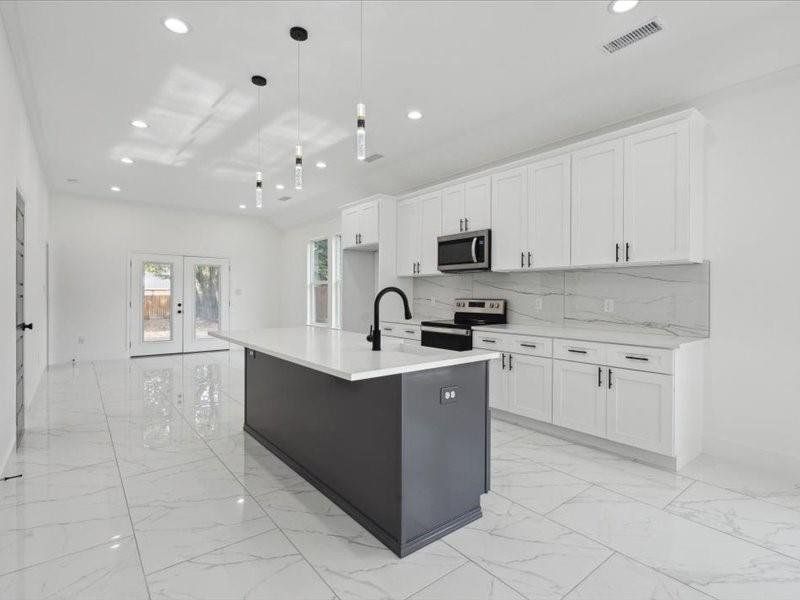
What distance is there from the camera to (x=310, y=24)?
2688mm

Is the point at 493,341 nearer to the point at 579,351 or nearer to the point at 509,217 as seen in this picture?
the point at 579,351

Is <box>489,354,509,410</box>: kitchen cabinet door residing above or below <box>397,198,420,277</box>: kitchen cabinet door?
below

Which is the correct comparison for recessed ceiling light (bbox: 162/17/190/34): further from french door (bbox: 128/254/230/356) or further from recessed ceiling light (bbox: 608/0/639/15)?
french door (bbox: 128/254/230/356)

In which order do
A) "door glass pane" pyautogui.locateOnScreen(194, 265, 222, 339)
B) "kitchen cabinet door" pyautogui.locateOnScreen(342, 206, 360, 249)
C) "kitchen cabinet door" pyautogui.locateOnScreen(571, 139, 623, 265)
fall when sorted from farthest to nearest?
"door glass pane" pyautogui.locateOnScreen(194, 265, 222, 339) < "kitchen cabinet door" pyautogui.locateOnScreen(342, 206, 360, 249) < "kitchen cabinet door" pyautogui.locateOnScreen(571, 139, 623, 265)

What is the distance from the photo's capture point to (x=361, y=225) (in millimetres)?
5887

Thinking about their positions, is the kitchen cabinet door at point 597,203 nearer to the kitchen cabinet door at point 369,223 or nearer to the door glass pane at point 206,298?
the kitchen cabinet door at point 369,223

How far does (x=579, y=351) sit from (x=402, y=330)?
2.26 m

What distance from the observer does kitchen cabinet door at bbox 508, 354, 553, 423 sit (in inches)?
140

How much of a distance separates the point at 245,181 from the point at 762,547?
663cm

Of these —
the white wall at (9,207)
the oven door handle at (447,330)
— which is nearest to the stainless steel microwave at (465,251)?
the oven door handle at (447,330)

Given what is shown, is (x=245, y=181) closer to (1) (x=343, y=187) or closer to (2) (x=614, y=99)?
(1) (x=343, y=187)

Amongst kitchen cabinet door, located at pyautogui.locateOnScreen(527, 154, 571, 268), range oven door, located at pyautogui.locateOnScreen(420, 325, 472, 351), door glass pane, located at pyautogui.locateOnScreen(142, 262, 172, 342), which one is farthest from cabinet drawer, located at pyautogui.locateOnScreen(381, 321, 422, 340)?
door glass pane, located at pyautogui.locateOnScreen(142, 262, 172, 342)

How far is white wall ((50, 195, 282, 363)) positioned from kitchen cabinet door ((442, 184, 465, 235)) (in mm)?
5518

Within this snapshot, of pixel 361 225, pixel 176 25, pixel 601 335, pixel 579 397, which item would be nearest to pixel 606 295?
pixel 601 335
